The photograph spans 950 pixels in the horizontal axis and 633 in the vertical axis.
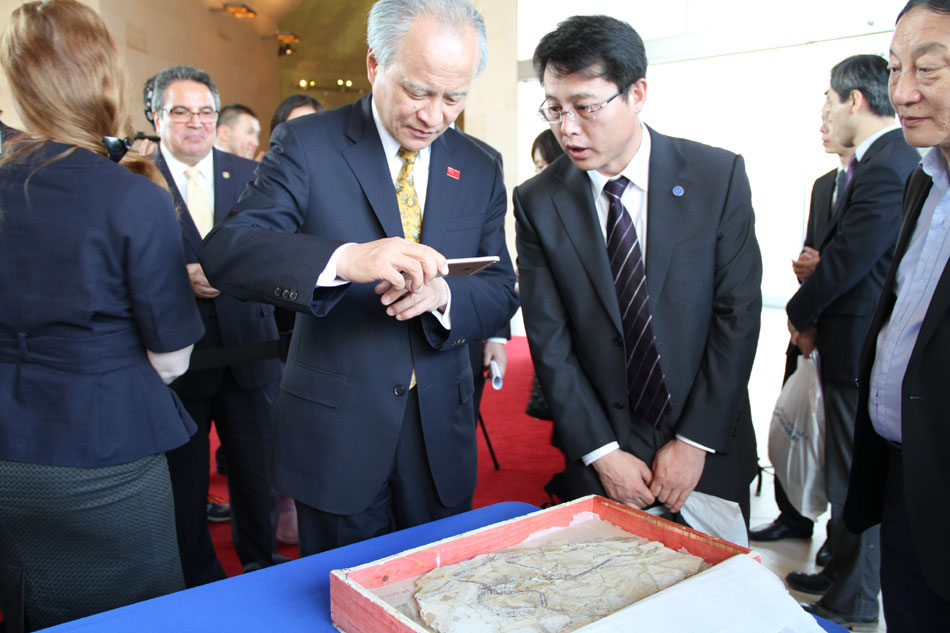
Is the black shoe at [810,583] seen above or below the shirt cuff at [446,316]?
below

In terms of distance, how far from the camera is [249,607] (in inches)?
43.8

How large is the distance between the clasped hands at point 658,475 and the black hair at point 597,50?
0.84 meters

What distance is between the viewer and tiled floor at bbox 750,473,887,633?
3072 millimetres

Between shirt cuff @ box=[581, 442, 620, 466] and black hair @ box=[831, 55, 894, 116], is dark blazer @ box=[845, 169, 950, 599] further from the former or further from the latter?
black hair @ box=[831, 55, 894, 116]

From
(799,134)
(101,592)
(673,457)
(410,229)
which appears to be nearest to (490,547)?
(673,457)

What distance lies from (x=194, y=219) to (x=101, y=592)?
1.64 metres

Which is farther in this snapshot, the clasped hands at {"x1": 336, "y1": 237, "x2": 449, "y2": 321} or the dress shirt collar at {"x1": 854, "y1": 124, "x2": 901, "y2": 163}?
the dress shirt collar at {"x1": 854, "y1": 124, "x2": 901, "y2": 163}

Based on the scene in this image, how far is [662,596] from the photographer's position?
3.19 ft

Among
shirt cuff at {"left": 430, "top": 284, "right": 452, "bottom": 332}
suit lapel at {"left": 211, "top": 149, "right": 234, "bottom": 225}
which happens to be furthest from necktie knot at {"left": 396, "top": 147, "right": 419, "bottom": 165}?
suit lapel at {"left": 211, "top": 149, "right": 234, "bottom": 225}

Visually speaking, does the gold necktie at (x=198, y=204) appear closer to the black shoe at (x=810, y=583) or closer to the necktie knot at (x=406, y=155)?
the necktie knot at (x=406, y=155)

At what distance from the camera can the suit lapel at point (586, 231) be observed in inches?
69.2

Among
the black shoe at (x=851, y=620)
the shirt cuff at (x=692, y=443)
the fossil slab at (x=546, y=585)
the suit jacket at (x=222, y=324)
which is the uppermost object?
the suit jacket at (x=222, y=324)

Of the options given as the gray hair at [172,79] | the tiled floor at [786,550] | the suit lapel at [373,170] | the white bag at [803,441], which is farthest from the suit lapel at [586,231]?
the gray hair at [172,79]

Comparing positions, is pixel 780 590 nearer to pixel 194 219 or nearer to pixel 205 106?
pixel 194 219
